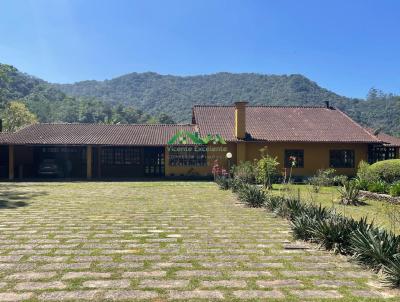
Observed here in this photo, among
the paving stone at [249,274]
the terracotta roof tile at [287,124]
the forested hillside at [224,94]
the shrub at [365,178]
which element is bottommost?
the paving stone at [249,274]

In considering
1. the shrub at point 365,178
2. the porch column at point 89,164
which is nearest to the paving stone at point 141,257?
the shrub at point 365,178

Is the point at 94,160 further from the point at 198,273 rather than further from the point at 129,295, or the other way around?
the point at 129,295

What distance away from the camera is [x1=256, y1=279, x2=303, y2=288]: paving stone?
4.68 m

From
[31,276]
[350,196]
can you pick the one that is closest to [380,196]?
[350,196]

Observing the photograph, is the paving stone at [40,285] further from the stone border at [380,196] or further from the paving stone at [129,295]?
the stone border at [380,196]

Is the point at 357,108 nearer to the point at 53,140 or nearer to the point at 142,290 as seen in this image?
the point at 53,140

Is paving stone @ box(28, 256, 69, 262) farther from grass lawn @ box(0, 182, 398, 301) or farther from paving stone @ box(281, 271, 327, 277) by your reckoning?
paving stone @ box(281, 271, 327, 277)

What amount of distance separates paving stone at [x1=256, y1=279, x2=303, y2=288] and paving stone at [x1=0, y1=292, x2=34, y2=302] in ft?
→ 8.62

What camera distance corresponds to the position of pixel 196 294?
171 inches

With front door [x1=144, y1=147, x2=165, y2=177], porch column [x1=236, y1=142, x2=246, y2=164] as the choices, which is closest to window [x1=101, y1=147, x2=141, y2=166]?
front door [x1=144, y1=147, x2=165, y2=177]

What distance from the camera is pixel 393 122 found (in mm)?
72688

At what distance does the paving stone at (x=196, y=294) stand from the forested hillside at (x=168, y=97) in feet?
134

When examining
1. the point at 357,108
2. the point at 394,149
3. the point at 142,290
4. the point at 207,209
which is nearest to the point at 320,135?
the point at 394,149

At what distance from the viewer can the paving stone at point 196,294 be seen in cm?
425
